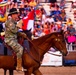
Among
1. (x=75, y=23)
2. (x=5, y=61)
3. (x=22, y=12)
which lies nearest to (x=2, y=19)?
(x=22, y=12)

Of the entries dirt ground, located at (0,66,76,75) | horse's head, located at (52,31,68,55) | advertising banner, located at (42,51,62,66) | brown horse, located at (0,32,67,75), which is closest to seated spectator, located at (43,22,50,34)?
advertising banner, located at (42,51,62,66)

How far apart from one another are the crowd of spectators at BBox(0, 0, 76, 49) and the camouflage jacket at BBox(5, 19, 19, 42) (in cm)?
856

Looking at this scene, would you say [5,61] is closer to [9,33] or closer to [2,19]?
[9,33]

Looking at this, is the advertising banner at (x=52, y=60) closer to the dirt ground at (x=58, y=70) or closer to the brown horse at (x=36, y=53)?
the dirt ground at (x=58, y=70)

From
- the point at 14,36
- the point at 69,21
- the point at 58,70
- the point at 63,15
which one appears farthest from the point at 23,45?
the point at 63,15

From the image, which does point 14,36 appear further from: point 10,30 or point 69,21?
point 69,21

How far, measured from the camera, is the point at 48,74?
13.0 metres

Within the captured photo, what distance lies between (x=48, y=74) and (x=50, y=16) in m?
6.27

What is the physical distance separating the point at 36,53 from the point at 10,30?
3.42ft

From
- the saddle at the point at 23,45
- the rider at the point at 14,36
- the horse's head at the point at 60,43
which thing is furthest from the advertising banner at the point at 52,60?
the rider at the point at 14,36

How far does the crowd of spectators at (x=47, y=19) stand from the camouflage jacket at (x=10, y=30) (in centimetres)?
856

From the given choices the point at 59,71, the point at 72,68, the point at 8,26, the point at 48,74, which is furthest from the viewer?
the point at 72,68

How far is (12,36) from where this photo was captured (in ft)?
30.0

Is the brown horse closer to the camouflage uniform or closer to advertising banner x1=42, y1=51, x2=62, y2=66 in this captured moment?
the camouflage uniform
